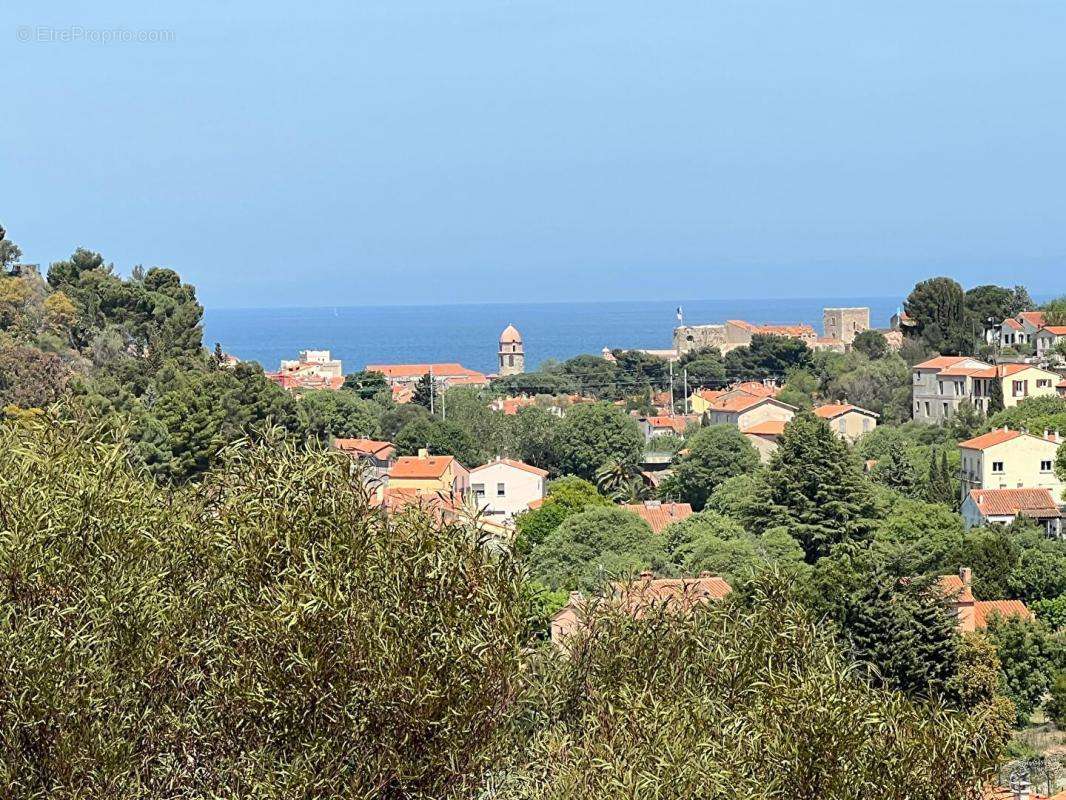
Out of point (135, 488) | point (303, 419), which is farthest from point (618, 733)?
point (303, 419)

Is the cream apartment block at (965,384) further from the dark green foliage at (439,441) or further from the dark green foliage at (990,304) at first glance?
the dark green foliage at (439,441)

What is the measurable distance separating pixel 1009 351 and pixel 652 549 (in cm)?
3885

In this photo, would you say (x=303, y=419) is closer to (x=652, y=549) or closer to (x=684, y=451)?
(x=652, y=549)

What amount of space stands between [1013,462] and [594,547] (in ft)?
53.1

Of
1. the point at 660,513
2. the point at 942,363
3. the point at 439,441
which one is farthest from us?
the point at 942,363

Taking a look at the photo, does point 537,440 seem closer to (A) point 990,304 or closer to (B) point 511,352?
(A) point 990,304

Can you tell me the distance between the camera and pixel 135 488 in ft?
37.2

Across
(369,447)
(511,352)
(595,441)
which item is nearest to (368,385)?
(369,447)

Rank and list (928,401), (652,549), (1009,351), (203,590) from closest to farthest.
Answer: (203,590) < (652,549) < (928,401) < (1009,351)

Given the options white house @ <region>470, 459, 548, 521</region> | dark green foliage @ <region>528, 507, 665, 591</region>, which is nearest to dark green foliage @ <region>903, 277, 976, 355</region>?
white house @ <region>470, 459, 548, 521</region>

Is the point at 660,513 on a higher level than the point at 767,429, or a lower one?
lower

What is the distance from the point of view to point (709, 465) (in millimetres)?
48906

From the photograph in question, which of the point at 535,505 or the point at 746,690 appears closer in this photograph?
the point at 746,690

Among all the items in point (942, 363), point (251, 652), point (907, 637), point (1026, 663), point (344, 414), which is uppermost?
point (942, 363)
